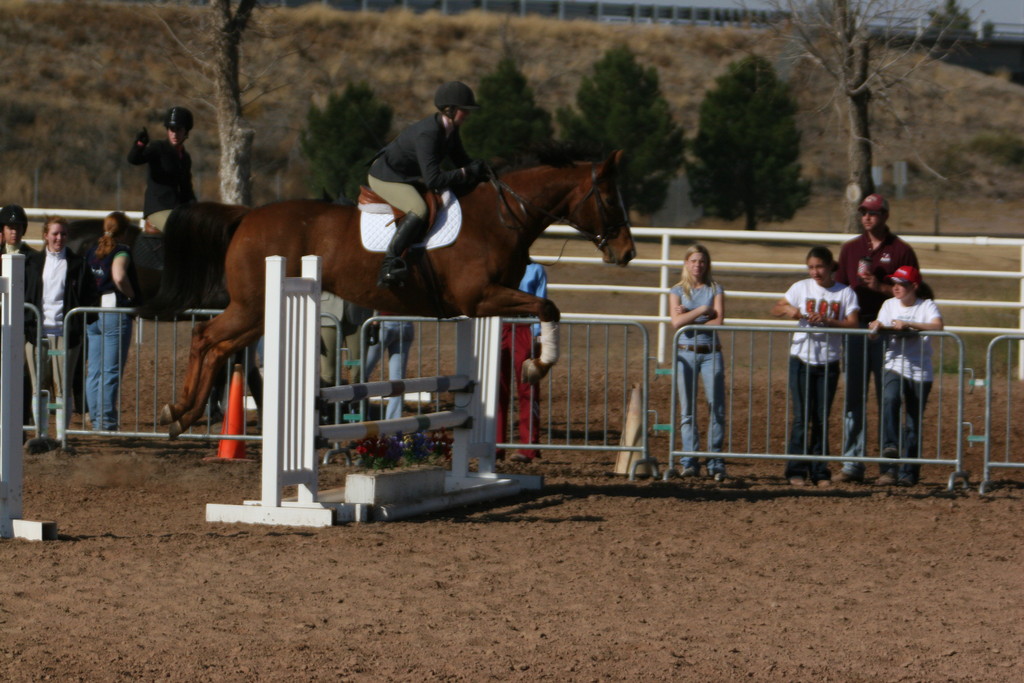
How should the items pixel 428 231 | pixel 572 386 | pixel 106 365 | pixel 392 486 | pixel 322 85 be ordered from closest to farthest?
1. pixel 392 486
2. pixel 428 231
3. pixel 106 365
4. pixel 572 386
5. pixel 322 85

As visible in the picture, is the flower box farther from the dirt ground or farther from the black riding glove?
the black riding glove

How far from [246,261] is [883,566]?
14.2 feet

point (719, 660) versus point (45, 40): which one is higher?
point (45, 40)

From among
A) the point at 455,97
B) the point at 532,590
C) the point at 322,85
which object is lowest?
the point at 532,590

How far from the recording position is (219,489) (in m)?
9.15

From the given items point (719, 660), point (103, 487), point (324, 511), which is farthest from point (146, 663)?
point (103, 487)

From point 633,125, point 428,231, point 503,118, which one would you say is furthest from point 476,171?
point 633,125

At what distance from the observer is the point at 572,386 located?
47.6ft

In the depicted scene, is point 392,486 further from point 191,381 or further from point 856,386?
point 856,386

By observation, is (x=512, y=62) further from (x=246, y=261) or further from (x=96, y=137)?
(x=246, y=261)

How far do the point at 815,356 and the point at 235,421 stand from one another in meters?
4.33

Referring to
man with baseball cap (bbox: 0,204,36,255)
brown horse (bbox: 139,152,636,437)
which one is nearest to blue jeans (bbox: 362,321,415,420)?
brown horse (bbox: 139,152,636,437)

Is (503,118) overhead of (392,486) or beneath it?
overhead

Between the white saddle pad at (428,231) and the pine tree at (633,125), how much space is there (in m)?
31.9
